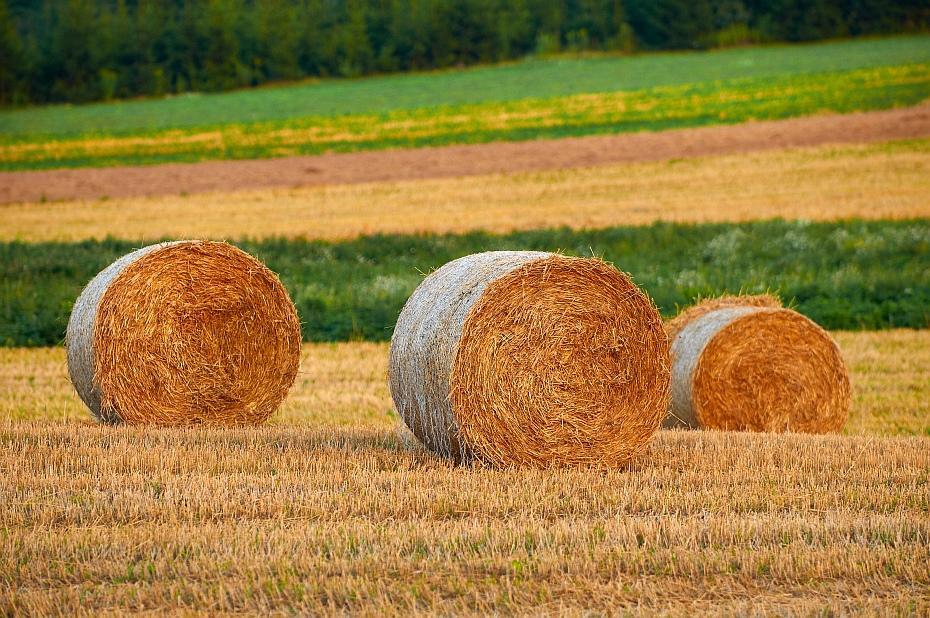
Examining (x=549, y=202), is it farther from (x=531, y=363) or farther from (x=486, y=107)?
(x=486, y=107)

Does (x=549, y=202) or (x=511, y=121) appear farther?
(x=511, y=121)

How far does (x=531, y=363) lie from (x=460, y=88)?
2265 inches

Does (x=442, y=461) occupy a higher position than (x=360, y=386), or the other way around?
(x=442, y=461)

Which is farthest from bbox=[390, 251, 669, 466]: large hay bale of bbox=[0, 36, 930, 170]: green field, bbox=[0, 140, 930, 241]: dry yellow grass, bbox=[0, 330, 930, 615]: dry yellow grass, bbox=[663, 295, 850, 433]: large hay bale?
bbox=[0, 36, 930, 170]: green field

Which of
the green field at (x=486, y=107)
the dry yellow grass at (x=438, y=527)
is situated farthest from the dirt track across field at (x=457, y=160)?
the dry yellow grass at (x=438, y=527)

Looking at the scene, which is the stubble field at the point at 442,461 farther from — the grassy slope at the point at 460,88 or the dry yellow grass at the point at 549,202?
the grassy slope at the point at 460,88

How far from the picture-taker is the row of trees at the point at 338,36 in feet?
248

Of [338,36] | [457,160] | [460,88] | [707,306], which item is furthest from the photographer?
[338,36]

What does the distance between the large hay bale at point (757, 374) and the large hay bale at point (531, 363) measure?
8.40ft

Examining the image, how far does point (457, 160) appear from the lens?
38.6 m

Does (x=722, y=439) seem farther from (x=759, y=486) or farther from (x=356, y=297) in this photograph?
(x=356, y=297)

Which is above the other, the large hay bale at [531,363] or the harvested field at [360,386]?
the large hay bale at [531,363]

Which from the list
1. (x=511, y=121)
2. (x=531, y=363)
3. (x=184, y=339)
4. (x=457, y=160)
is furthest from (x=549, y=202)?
(x=531, y=363)

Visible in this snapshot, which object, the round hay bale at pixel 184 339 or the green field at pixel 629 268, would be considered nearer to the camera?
the round hay bale at pixel 184 339
